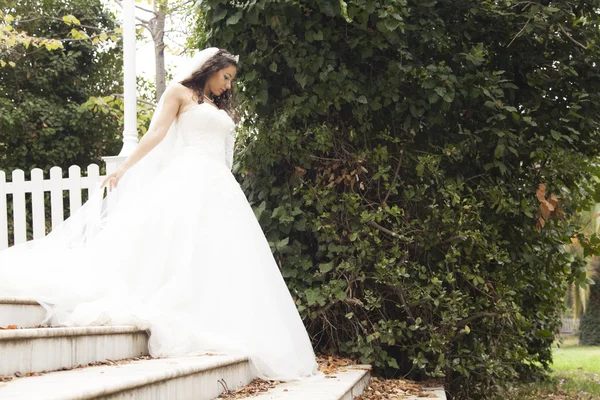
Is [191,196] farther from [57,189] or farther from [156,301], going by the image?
[57,189]

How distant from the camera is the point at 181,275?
13.5 feet

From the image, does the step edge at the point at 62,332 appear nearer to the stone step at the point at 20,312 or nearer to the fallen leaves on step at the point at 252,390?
the stone step at the point at 20,312

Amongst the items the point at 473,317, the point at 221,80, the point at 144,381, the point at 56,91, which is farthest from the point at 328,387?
the point at 56,91

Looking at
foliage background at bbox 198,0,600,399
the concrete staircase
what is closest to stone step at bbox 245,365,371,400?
the concrete staircase

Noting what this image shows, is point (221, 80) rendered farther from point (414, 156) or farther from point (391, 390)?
point (391, 390)

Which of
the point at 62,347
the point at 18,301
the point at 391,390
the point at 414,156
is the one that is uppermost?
the point at 414,156

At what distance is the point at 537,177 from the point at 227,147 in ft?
7.37

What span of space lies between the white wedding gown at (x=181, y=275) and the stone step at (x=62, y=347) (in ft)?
0.66

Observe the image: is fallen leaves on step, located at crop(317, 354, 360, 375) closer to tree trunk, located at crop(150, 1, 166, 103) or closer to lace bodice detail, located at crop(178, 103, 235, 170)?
lace bodice detail, located at crop(178, 103, 235, 170)

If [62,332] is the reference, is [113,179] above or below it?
above

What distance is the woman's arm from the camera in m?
4.62

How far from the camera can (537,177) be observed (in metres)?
5.29

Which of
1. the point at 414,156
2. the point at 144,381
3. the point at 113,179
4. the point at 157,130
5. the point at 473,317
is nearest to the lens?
→ the point at 144,381

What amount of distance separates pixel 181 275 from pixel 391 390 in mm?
Answer: 1573
